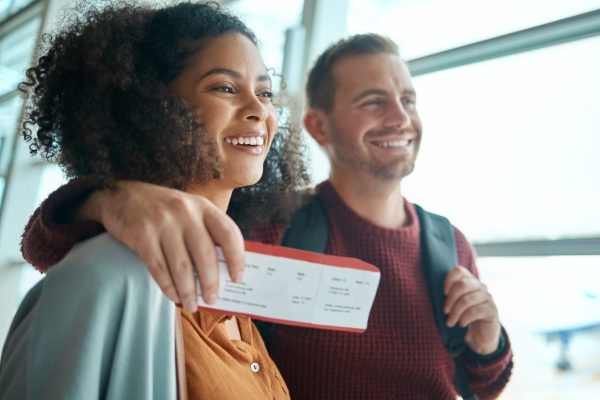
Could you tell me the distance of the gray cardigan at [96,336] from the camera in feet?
2.16

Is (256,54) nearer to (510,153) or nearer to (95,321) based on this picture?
(95,321)

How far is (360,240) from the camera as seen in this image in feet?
5.22

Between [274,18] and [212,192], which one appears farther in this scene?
[274,18]

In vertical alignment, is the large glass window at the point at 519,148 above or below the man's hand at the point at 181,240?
above

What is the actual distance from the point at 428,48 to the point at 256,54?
1.65 meters

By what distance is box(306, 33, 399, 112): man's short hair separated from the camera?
74.0 inches

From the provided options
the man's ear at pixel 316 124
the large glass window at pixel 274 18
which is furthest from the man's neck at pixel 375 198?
the large glass window at pixel 274 18

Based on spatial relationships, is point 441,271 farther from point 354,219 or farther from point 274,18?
point 274,18

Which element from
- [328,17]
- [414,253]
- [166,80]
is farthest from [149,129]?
[328,17]

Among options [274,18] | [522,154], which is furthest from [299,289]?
[274,18]

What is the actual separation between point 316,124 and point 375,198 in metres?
0.43

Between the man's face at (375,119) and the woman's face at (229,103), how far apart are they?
687 mm

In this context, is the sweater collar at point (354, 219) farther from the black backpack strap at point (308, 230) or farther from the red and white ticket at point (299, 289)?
the red and white ticket at point (299, 289)

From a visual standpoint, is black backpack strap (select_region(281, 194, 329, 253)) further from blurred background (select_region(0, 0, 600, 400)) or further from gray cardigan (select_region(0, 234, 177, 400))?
gray cardigan (select_region(0, 234, 177, 400))
